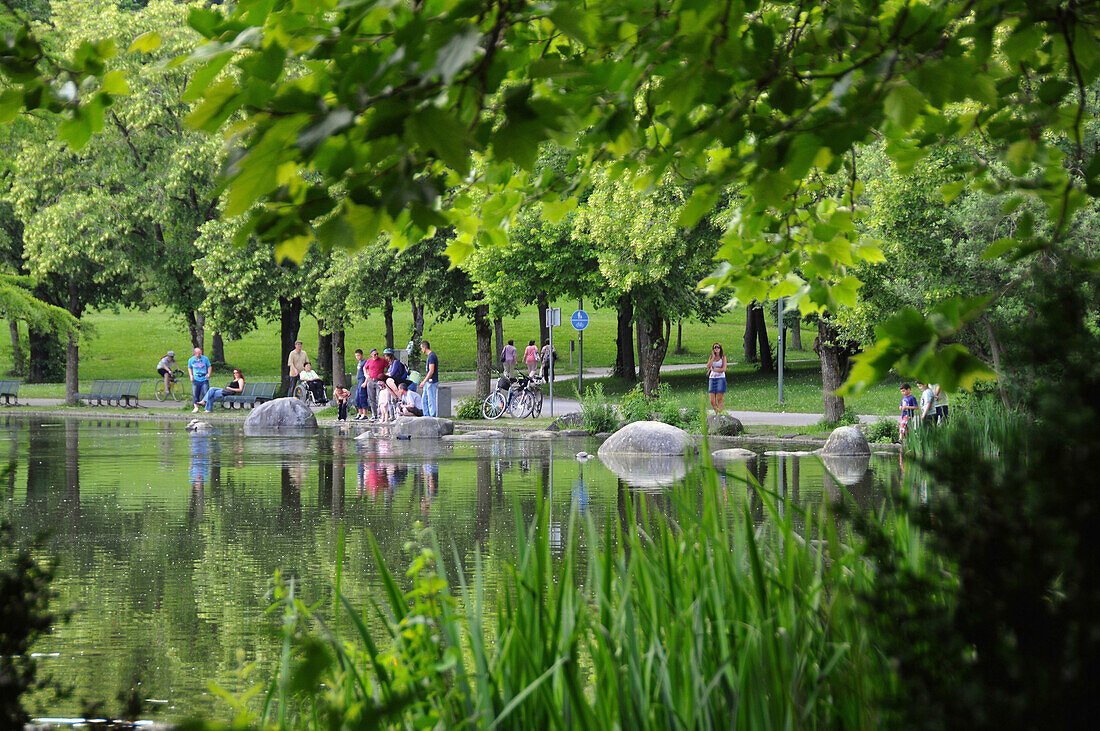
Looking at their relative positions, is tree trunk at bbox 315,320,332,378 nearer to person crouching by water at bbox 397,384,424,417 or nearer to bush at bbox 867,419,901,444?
person crouching by water at bbox 397,384,424,417

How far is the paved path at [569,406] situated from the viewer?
86.7 ft

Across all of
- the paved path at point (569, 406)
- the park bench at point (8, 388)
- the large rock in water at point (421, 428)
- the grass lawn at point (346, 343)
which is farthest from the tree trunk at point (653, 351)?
the grass lawn at point (346, 343)

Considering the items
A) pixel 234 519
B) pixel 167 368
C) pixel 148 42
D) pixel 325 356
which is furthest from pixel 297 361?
pixel 148 42

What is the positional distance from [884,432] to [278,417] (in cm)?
1372

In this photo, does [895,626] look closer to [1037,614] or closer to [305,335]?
[1037,614]

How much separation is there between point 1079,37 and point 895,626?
1918 millimetres

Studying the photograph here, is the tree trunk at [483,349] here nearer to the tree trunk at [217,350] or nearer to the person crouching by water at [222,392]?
the person crouching by water at [222,392]

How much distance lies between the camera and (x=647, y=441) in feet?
61.2

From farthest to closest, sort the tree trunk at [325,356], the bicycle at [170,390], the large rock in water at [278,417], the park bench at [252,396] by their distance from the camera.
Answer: the tree trunk at [325,356], the bicycle at [170,390], the park bench at [252,396], the large rock in water at [278,417]

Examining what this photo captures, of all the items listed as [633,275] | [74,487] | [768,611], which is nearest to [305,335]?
[633,275]

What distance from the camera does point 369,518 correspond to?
1124 centimetres

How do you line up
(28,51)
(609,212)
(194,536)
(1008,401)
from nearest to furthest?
(28,51)
(1008,401)
(194,536)
(609,212)

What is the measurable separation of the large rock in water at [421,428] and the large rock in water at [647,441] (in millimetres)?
6686

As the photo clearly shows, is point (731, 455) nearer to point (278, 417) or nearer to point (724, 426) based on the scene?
point (724, 426)
